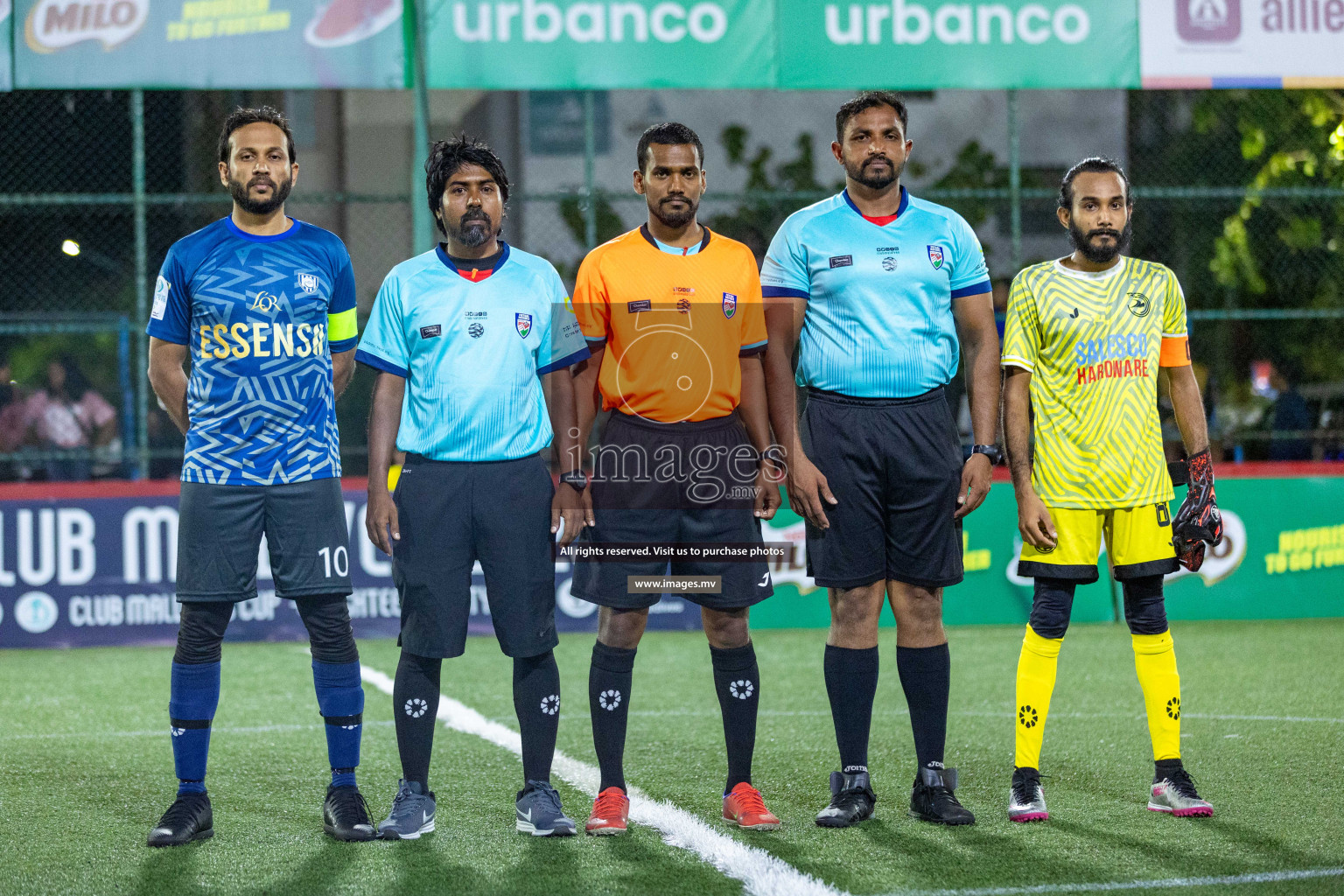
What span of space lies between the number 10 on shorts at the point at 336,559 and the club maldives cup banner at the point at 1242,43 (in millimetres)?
8618

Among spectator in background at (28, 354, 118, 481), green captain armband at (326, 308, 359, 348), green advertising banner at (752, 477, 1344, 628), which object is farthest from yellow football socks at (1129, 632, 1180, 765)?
spectator in background at (28, 354, 118, 481)

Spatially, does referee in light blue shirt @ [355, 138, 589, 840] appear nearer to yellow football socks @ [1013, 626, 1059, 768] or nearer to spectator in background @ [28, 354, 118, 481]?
yellow football socks @ [1013, 626, 1059, 768]

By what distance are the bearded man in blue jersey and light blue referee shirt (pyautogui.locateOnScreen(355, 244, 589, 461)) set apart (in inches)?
10.4

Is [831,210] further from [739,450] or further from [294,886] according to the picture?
[294,886]

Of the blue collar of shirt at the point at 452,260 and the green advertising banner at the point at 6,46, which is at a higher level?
the green advertising banner at the point at 6,46

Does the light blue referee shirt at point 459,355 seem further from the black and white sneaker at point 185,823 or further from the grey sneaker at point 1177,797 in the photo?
the grey sneaker at point 1177,797

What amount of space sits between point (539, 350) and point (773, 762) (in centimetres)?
193

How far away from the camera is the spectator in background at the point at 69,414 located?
1146 cm

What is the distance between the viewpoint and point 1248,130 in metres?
14.1

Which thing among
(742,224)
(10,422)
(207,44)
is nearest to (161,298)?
(207,44)

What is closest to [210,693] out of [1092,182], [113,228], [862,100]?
[862,100]

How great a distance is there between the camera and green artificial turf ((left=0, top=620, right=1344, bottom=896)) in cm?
373

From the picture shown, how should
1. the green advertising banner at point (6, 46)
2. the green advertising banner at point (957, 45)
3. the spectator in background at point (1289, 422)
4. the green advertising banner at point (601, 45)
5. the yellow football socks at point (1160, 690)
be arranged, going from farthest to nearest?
the spectator in background at point (1289, 422), the green advertising banner at point (957, 45), the green advertising banner at point (601, 45), the green advertising banner at point (6, 46), the yellow football socks at point (1160, 690)

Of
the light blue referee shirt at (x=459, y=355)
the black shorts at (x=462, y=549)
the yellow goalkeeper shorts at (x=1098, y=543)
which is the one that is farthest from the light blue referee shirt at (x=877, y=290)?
the black shorts at (x=462, y=549)
